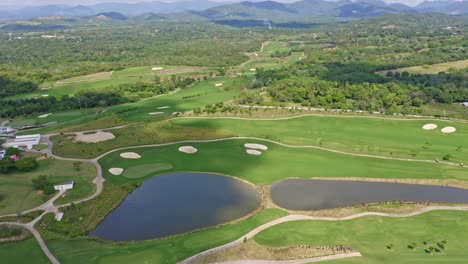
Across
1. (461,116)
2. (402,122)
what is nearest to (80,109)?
(402,122)

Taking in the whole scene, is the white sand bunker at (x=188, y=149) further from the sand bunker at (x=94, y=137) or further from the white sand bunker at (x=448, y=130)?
the white sand bunker at (x=448, y=130)

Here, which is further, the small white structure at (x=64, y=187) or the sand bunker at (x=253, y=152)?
the sand bunker at (x=253, y=152)

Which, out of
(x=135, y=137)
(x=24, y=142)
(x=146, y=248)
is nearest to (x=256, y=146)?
(x=135, y=137)

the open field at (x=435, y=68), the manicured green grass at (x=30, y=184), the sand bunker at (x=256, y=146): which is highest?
the open field at (x=435, y=68)

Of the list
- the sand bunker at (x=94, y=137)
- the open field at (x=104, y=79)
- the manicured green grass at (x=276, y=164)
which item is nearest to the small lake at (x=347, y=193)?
the manicured green grass at (x=276, y=164)

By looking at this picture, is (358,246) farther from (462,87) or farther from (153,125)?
(462,87)

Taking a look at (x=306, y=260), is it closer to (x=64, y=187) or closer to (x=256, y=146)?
(x=256, y=146)
